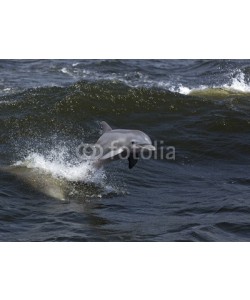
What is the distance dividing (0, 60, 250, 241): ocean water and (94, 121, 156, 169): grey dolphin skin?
2.62 ft

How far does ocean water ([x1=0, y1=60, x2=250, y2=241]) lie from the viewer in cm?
827

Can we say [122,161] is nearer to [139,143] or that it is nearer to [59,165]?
[59,165]

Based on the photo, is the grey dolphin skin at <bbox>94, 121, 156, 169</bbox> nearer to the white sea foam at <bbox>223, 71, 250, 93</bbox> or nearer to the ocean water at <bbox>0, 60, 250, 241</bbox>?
the ocean water at <bbox>0, 60, 250, 241</bbox>

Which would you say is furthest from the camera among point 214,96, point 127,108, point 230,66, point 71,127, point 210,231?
point 230,66

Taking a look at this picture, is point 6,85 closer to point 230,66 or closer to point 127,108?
point 127,108

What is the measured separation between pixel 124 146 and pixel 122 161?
9.43ft

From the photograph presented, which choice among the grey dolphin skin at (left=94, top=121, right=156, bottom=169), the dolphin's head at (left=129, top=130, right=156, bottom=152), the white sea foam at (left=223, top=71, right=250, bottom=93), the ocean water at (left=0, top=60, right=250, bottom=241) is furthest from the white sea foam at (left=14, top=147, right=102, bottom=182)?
the white sea foam at (left=223, top=71, right=250, bottom=93)

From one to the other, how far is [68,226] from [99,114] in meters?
6.89

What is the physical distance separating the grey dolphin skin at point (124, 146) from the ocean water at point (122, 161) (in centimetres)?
80

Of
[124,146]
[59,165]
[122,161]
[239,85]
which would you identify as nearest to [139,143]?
[124,146]

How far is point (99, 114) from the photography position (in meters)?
14.7

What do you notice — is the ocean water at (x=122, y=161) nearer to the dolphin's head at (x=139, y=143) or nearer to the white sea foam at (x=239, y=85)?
the white sea foam at (x=239, y=85)

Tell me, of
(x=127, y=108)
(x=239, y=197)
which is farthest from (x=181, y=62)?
(x=239, y=197)

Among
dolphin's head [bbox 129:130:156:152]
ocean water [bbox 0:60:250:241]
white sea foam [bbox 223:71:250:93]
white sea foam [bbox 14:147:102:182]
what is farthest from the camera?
white sea foam [bbox 223:71:250:93]
